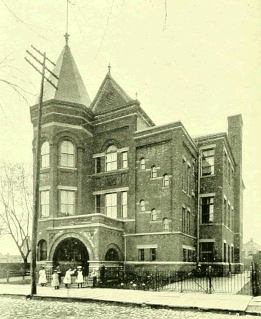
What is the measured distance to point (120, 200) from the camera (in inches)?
1105

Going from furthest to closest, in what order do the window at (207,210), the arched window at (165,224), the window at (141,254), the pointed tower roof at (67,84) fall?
the window at (207,210), the pointed tower roof at (67,84), the window at (141,254), the arched window at (165,224)

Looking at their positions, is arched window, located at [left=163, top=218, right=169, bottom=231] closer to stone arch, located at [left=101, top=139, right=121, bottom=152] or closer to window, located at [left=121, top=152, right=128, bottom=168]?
window, located at [left=121, top=152, right=128, bottom=168]

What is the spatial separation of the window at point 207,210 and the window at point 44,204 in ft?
39.3

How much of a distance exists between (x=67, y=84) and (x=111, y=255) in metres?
12.9

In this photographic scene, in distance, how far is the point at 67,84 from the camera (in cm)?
2934

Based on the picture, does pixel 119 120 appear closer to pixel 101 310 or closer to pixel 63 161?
pixel 63 161

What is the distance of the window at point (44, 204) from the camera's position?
1072 inches

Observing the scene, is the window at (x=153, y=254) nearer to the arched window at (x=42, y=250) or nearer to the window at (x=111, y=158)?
the window at (x=111, y=158)

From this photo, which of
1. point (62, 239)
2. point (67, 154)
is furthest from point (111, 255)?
point (67, 154)

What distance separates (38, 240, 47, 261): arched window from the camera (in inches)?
1046

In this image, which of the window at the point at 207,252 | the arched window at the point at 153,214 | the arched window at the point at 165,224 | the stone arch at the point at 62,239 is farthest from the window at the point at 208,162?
the stone arch at the point at 62,239

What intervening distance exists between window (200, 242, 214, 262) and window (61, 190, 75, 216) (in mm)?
10357

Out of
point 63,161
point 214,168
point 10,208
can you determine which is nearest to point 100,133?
point 63,161

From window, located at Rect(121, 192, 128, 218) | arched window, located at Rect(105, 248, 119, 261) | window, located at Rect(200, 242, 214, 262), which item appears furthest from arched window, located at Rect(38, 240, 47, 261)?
window, located at Rect(200, 242, 214, 262)
